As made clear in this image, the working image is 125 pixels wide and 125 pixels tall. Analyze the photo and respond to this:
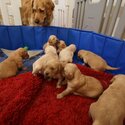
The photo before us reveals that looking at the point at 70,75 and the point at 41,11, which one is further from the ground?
the point at 41,11

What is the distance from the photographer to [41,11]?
1623 mm

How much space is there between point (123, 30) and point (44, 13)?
33.0 inches

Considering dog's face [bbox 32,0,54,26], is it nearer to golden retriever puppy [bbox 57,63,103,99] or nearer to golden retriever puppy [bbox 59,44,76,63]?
golden retriever puppy [bbox 59,44,76,63]

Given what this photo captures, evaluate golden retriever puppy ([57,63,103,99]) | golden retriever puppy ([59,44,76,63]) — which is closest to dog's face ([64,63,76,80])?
golden retriever puppy ([57,63,103,99])

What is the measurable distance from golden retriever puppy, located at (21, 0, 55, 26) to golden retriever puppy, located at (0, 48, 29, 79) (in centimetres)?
49

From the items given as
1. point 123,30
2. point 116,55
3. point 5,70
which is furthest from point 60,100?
point 123,30

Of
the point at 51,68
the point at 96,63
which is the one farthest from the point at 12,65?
the point at 96,63

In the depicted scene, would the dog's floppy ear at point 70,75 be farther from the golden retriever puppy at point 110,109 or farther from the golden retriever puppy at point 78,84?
the golden retriever puppy at point 110,109

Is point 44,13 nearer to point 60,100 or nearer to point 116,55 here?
point 116,55

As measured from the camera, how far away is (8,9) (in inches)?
76.7

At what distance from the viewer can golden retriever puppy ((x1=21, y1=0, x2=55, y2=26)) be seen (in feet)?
5.21

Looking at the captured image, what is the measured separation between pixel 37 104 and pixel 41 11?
3.43 ft

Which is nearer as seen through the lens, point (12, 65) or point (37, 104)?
point (37, 104)

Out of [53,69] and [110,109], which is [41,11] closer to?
[53,69]
